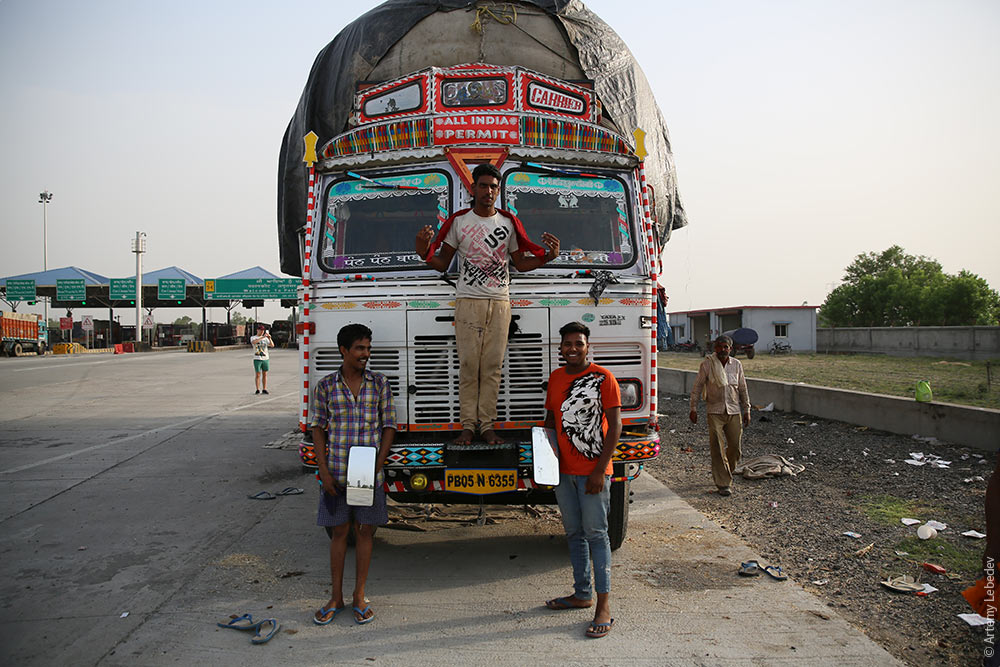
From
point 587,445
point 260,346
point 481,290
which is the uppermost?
point 481,290

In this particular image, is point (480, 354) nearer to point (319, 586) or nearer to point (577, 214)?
point (577, 214)

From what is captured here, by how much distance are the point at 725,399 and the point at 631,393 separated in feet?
10.8

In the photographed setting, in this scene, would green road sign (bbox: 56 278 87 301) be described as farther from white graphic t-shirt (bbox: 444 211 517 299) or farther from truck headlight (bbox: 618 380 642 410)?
truck headlight (bbox: 618 380 642 410)

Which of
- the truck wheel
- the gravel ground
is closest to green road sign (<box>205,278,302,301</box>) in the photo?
the gravel ground

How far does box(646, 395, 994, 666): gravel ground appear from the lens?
3967 millimetres

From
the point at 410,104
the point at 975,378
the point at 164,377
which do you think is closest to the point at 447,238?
the point at 410,104

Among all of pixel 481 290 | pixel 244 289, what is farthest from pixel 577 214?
pixel 244 289

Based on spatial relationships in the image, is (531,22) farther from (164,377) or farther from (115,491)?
(164,377)

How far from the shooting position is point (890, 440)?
9148 millimetres

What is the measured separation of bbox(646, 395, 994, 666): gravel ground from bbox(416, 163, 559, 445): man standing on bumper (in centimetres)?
234

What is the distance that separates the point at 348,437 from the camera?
3930mm

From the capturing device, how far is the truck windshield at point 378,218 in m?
4.96

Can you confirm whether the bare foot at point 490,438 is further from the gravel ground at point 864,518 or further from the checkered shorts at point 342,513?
the gravel ground at point 864,518

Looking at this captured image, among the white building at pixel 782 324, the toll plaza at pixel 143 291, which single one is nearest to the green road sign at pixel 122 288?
the toll plaza at pixel 143 291
